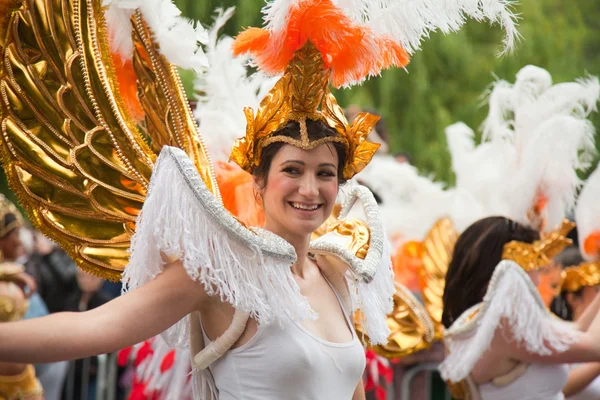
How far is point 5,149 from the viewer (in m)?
3.04

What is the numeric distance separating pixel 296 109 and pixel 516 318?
1.89 m

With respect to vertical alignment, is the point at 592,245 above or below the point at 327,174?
below

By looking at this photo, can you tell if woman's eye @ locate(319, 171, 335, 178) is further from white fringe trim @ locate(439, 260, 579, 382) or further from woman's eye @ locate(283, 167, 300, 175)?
white fringe trim @ locate(439, 260, 579, 382)

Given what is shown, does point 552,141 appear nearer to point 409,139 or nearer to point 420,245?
point 420,245

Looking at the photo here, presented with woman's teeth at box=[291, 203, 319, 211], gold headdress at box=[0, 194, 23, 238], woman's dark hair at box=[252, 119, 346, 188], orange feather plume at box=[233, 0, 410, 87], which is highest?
gold headdress at box=[0, 194, 23, 238]

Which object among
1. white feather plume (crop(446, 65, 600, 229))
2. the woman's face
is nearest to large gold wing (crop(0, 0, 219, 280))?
the woman's face

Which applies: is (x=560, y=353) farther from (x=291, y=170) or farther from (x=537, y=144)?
(x=291, y=170)

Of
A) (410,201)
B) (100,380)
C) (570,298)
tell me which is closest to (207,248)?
(570,298)

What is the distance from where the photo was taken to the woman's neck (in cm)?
292

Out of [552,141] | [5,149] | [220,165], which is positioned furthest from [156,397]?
[552,141]

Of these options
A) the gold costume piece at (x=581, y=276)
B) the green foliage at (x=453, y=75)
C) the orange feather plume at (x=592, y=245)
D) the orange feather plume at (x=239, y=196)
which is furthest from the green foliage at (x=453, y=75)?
the orange feather plume at (x=239, y=196)

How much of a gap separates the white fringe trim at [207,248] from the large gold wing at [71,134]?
20.5 inches

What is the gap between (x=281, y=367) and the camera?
2.73m

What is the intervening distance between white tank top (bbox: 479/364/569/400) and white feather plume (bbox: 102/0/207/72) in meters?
2.10
